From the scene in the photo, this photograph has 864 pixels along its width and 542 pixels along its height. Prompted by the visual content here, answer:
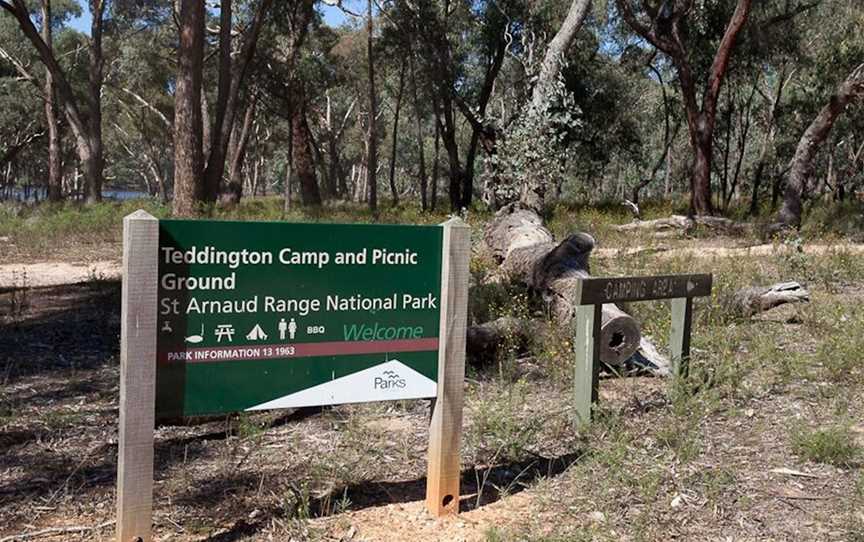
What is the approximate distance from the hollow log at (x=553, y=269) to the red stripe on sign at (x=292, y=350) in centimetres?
133

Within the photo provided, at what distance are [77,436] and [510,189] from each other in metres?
11.5

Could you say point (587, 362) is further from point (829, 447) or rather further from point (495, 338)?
point (495, 338)

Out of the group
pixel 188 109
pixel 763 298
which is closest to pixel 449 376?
pixel 763 298

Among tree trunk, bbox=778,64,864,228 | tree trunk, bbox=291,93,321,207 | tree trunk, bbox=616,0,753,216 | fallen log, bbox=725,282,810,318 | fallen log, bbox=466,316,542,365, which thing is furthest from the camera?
tree trunk, bbox=291,93,321,207

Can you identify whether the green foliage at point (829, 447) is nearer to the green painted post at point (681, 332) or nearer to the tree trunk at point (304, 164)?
the green painted post at point (681, 332)

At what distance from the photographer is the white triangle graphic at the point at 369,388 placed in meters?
3.39

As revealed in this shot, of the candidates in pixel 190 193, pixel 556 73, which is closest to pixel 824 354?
pixel 556 73

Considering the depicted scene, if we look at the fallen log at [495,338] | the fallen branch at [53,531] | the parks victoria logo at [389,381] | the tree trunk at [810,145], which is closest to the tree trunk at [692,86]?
the tree trunk at [810,145]

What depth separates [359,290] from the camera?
Result: 3.49 meters

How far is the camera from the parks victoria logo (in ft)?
Result: 11.7

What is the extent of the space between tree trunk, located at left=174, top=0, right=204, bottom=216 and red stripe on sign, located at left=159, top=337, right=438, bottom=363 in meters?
12.7

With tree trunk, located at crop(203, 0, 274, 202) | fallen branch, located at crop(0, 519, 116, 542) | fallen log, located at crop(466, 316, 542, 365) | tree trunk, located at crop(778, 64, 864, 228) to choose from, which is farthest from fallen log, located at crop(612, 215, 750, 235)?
fallen branch, located at crop(0, 519, 116, 542)

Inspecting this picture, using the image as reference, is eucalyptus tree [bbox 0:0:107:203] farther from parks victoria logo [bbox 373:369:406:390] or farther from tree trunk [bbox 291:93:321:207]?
parks victoria logo [bbox 373:369:406:390]

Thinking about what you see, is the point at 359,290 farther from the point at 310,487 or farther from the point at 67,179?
the point at 67,179
